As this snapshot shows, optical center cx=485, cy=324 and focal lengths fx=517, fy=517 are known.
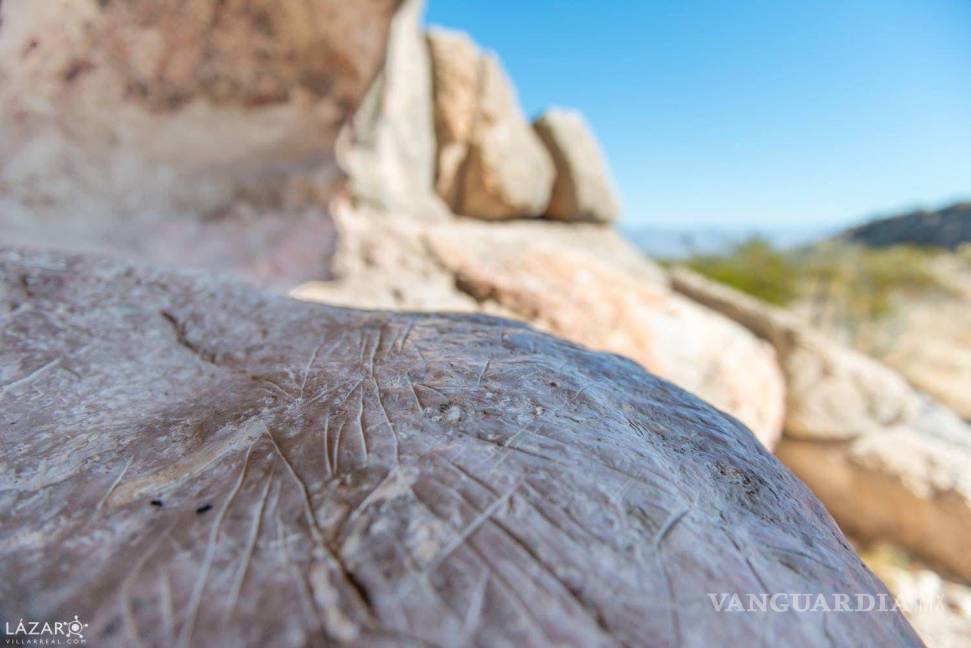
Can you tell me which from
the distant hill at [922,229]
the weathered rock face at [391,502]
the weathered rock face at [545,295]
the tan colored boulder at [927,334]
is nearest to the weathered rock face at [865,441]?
the weathered rock face at [545,295]

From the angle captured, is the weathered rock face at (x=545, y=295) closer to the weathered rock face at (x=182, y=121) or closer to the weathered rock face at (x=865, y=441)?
the weathered rock face at (x=182, y=121)

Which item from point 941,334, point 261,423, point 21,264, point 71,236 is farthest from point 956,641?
point 941,334

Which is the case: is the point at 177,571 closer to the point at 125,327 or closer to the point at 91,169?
the point at 125,327

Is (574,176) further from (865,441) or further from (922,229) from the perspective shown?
→ (922,229)

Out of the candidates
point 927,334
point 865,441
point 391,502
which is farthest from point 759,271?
point 391,502

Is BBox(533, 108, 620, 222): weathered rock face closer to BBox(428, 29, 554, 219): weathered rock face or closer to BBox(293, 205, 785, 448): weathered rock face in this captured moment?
BBox(428, 29, 554, 219): weathered rock face
